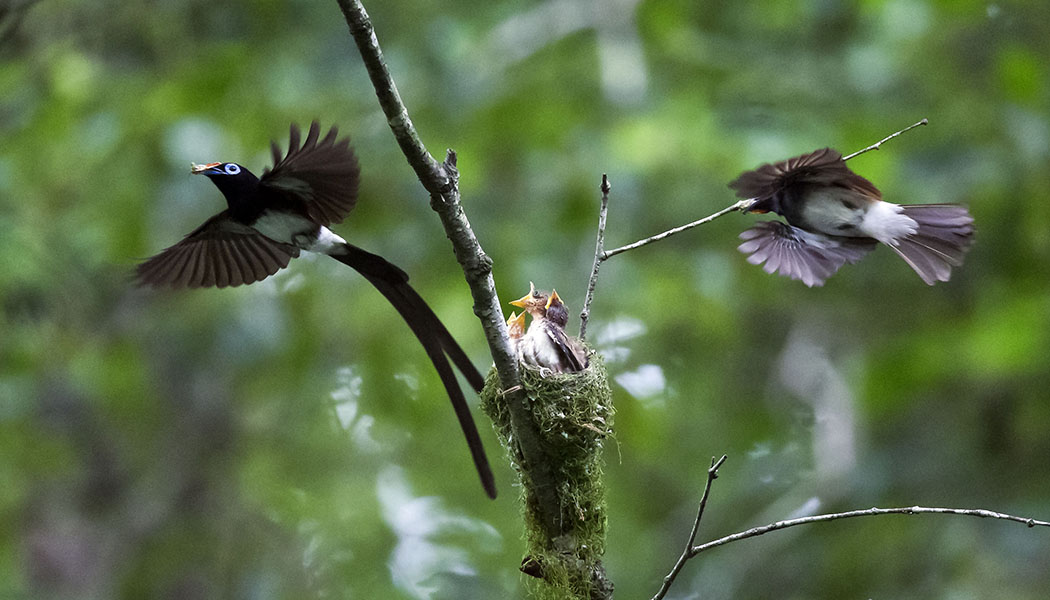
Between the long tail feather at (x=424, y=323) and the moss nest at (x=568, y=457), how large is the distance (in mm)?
132

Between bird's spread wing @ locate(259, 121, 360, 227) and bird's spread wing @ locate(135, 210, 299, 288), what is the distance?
261 mm

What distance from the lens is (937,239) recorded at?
2.41 m

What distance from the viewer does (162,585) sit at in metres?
6.39

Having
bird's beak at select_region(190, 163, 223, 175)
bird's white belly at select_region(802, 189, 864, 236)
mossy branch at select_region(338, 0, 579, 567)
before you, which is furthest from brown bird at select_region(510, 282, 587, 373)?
bird's beak at select_region(190, 163, 223, 175)

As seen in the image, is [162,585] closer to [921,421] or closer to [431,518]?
[431,518]

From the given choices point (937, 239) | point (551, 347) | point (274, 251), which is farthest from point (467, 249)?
point (551, 347)

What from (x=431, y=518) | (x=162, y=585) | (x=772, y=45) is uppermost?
(x=772, y=45)

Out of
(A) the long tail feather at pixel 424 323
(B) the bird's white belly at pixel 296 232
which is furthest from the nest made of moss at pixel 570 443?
(B) the bird's white belly at pixel 296 232

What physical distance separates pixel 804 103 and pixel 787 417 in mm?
2546

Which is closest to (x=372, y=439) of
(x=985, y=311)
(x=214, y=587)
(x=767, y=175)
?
(x=214, y=587)

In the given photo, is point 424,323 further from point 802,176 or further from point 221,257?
point 802,176

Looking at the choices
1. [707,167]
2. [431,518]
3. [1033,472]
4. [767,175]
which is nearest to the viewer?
[767,175]

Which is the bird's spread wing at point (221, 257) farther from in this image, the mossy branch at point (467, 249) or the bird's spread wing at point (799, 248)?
the bird's spread wing at point (799, 248)

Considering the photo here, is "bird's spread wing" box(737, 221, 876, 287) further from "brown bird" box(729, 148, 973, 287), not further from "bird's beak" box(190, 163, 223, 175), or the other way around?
"bird's beak" box(190, 163, 223, 175)
